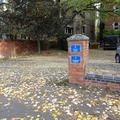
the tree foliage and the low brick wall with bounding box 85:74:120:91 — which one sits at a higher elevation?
the tree foliage

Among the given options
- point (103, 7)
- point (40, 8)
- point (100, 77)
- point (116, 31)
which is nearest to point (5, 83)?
point (100, 77)

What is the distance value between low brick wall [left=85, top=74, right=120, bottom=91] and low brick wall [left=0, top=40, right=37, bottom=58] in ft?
33.4

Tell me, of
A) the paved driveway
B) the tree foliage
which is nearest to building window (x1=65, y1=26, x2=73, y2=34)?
the tree foliage

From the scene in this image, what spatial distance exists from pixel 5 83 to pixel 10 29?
28.0ft

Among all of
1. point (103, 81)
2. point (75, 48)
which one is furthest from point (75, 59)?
point (103, 81)

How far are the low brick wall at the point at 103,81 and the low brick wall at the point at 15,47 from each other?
1017 centimetres

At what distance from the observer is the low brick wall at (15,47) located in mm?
12398

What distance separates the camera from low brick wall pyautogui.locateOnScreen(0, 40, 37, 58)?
12.4m

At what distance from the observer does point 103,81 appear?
12.7ft

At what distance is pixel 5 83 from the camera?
15.8 ft

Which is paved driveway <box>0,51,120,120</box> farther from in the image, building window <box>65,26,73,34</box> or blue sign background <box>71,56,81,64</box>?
building window <box>65,26,73,34</box>

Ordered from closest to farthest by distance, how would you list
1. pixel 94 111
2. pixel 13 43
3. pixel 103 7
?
pixel 94 111 < pixel 13 43 < pixel 103 7

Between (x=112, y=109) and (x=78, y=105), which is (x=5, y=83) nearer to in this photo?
(x=78, y=105)

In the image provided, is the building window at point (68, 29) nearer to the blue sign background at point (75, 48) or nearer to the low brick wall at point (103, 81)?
the blue sign background at point (75, 48)
